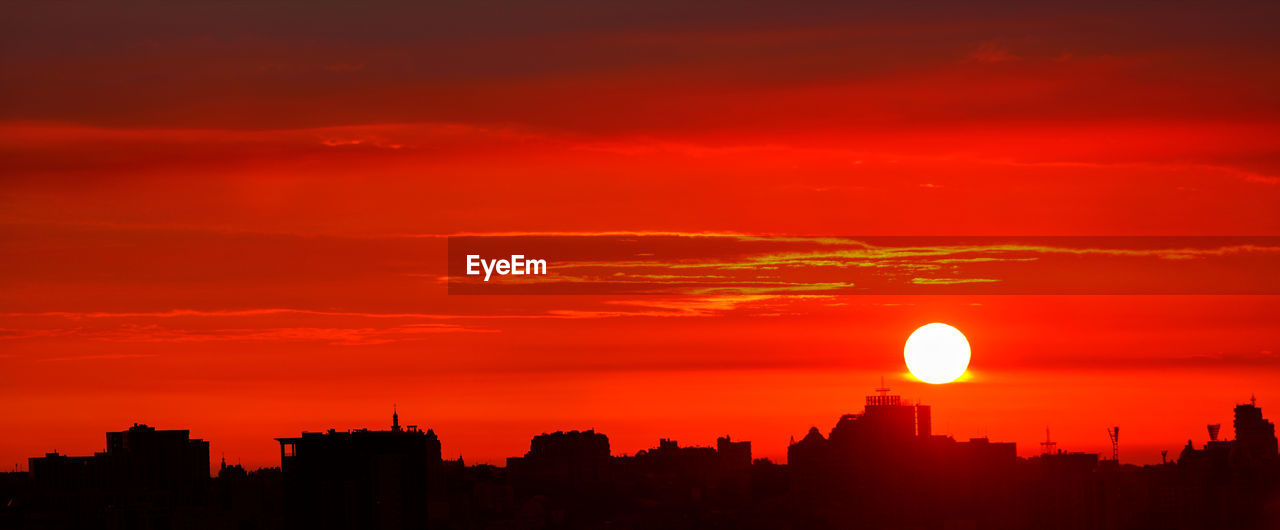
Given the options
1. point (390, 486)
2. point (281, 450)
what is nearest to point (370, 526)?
point (390, 486)

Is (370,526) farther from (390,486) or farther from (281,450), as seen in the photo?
(281,450)
